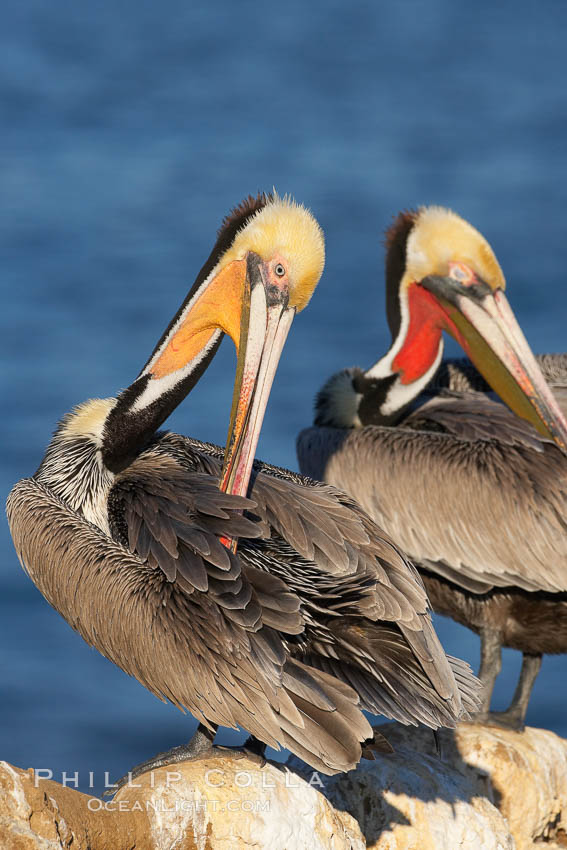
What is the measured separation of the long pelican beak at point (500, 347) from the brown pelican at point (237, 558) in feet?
5.19

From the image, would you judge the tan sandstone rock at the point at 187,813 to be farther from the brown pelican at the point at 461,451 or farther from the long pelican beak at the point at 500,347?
the long pelican beak at the point at 500,347

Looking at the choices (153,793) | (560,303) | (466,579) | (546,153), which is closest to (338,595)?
(153,793)

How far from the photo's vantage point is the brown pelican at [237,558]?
12.8 feet

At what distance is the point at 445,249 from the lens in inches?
260

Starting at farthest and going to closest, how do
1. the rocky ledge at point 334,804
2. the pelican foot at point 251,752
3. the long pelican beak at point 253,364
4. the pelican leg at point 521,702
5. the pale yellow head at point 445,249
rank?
the pale yellow head at point 445,249 < the pelican leg at point 521,702 < the long pelican beak at point 253,364 < the pelican foot at point 251,752 < the rocky ledge at point 334,804

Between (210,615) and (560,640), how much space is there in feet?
8.07

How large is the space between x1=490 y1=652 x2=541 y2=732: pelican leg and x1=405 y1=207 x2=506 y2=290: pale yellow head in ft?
5.57

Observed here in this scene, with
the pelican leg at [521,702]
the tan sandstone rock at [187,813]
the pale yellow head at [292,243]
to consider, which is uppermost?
the pale yellow head at [292,243]

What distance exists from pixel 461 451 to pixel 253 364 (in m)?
1.81

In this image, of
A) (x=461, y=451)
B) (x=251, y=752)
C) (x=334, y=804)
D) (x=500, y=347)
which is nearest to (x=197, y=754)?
(x=251, y=752)

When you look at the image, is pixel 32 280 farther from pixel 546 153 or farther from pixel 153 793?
pixel 153 793

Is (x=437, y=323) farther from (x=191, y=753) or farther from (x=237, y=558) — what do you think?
(x=191, y=753)

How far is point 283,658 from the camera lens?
3877 millimetres

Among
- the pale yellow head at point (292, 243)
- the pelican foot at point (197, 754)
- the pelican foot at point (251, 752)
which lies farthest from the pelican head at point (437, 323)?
the pelican foot at point (197, 754)
